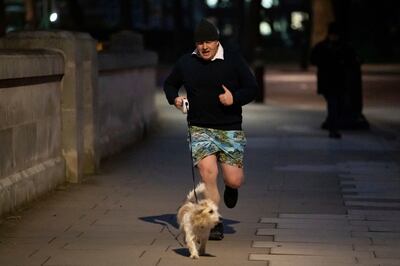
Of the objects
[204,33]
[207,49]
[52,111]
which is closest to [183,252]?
[207,49]

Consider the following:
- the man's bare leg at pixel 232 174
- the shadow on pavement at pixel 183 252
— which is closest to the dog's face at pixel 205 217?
the shadow on pavement at pixel 183 252

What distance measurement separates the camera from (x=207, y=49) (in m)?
7.99

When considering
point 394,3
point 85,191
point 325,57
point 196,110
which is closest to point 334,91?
point 325,57

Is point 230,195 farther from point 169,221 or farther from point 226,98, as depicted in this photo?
point 226,98

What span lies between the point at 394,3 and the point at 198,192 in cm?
6117

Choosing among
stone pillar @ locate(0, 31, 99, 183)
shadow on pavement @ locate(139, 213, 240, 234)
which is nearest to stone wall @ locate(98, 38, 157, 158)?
stone pillar @ locate(0, 31, 99, 183)

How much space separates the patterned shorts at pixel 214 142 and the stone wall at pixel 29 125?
2.05 meters

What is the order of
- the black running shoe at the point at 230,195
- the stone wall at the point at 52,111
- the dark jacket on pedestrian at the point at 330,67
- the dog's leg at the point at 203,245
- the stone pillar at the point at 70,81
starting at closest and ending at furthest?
the dog's leg at the point at 203,245
the black running shoe at the point at 230,195
the stone wall at the point at 52,111
the stone pillar at the point at 70,81
the dark jacket on pedestrian at the point at 330,67

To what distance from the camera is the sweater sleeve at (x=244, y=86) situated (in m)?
7.96

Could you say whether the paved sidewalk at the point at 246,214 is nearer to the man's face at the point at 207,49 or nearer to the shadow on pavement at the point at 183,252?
the shadow on pavement at the point at 183,252

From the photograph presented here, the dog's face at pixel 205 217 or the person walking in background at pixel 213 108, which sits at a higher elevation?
the person walking in background at pixel 213 108

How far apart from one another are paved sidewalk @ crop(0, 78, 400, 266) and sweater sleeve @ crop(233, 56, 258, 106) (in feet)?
3.84

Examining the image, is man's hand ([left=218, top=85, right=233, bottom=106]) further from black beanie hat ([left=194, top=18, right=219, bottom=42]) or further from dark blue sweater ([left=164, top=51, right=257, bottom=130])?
black beanie hat ([left=194, top=18, right=219, bottom=42])

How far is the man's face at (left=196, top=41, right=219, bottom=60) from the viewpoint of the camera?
7.95m
